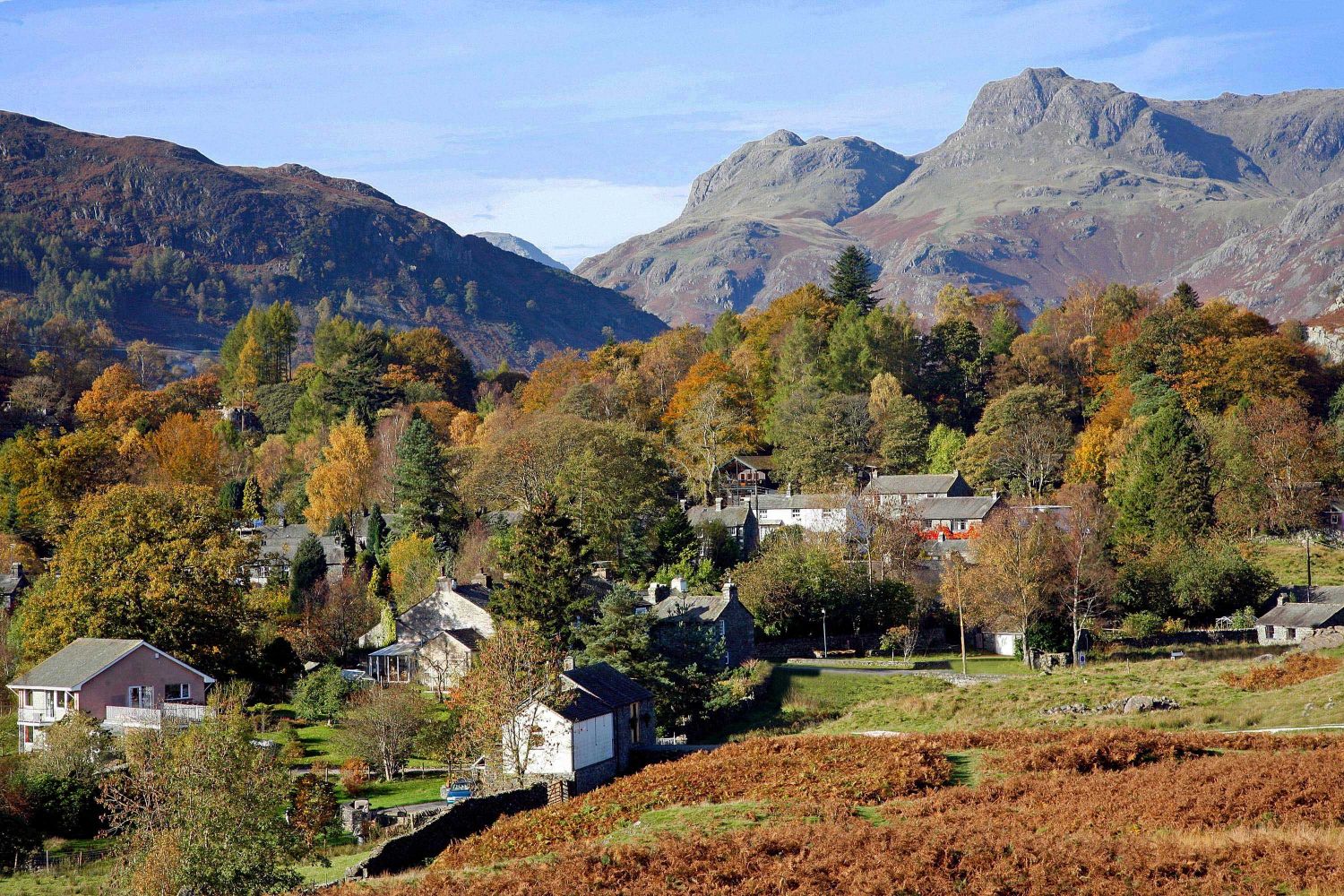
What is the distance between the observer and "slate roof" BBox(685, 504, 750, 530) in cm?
7488

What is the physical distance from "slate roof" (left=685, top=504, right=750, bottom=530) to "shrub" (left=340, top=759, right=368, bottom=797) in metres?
32.8

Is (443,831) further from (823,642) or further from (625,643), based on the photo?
(823,642)

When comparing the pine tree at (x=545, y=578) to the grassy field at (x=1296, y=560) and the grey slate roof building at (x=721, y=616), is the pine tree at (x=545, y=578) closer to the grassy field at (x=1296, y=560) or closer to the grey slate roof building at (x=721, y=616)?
the grey slate roof building at (x=721, y=616)

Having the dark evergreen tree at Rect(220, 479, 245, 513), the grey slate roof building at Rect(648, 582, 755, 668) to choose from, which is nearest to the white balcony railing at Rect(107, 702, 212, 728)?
the grey slate roof building at Rect(648, 582, 755, 668)

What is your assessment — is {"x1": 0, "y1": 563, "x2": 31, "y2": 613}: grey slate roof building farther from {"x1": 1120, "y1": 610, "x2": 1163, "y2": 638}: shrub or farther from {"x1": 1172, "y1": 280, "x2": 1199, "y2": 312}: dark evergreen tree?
{"x1": 1172, "y1": 280, "x2": 1199, "y2": 312}: dark evergreen tree

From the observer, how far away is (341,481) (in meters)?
84.2

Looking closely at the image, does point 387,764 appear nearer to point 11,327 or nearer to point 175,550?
point 175,550

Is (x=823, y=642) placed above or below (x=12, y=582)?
below

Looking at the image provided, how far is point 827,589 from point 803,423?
76.7ft

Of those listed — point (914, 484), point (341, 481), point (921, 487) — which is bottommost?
point (921, 487)

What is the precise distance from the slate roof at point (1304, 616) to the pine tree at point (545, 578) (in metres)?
31.2

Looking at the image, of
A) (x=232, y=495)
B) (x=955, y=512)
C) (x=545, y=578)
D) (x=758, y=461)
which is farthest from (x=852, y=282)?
(x=545, y=578)

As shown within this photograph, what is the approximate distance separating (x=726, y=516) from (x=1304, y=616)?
100 ft

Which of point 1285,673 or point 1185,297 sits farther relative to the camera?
point 1185,297
